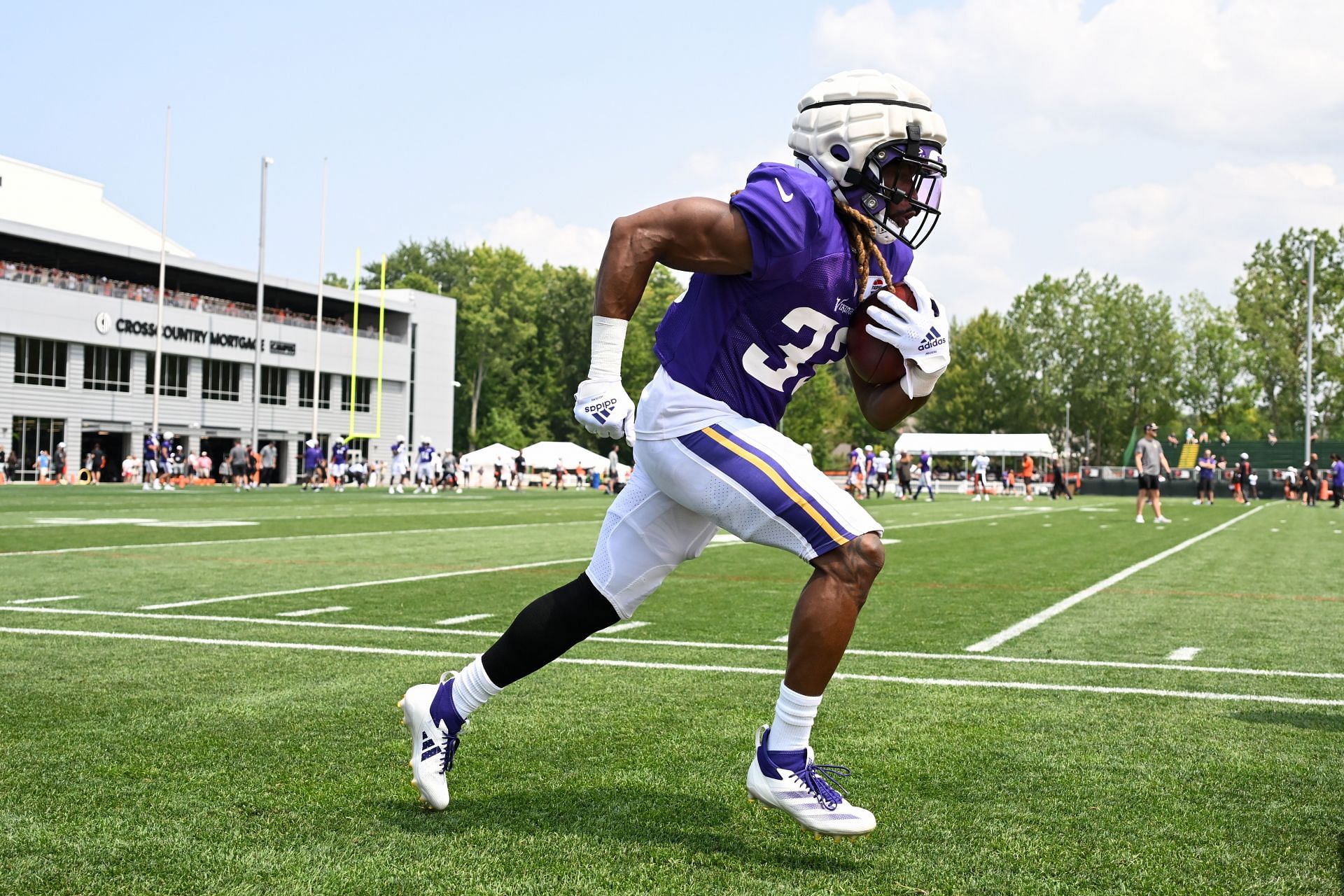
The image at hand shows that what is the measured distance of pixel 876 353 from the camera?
367 centimetres

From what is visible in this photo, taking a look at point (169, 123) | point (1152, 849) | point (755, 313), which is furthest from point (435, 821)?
point (169, 123)

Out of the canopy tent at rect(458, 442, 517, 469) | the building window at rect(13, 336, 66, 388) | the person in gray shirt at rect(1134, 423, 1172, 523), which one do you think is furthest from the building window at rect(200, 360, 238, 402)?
the person in gray shirt at rect(1134, 423, 1172, 523)

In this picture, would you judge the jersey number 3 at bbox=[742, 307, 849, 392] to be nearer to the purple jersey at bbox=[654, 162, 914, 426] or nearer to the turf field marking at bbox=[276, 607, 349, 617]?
the purple jersey at bbox=[654, 162, 914, 426]

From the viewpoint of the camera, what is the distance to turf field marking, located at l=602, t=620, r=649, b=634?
24.3 ft

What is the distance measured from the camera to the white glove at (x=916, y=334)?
11.5 feet

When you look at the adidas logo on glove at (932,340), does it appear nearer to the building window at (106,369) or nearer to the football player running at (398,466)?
the football player running at (398,466)

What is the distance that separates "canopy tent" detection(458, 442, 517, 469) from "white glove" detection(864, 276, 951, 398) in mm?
57004

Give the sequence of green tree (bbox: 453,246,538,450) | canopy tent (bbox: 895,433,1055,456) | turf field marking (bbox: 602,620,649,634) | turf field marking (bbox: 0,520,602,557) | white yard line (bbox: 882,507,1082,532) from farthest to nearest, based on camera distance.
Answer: green tree (bbox: 453,246,538,450), canopy tent (bbox: 895,433,1055,456), white yard line (bbox: 882,507,1082,532), turf field marking (bbox: 0,520,602,557), turf field marking (bbox: 602,620,649,634)

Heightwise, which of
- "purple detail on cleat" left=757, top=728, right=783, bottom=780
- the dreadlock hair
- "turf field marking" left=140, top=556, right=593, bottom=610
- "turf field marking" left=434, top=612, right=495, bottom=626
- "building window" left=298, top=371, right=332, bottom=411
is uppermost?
"building window" left=298, top=371, right=332, bottom=411

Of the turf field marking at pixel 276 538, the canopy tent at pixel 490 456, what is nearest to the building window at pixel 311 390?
the canopy tent at pixel 490 456

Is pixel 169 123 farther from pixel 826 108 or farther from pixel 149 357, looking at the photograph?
pixel 826 108

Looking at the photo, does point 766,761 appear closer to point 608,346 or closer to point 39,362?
point 608,346

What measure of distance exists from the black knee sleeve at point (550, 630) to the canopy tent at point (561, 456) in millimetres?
55791

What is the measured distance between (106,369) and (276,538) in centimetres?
4481
